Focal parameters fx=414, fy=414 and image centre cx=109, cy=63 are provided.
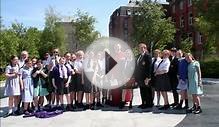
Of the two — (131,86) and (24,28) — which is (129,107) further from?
(24,28)

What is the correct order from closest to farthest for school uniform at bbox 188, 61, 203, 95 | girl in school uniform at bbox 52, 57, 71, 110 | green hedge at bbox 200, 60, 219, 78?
school uniform at bbox 188, 61, 203, 95 → girl in school uniform at bbox 52, 57, 71, 110 → green hedge at bbox 200, 60, 219, 78

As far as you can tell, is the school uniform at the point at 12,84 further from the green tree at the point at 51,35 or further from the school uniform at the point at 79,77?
the green tree at the point at 51,35

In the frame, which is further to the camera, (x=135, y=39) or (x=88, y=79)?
(x=135, y=39)

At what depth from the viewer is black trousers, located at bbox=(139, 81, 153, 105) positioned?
1291 centimetres

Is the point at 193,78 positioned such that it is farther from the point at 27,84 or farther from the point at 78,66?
the point at 27,84

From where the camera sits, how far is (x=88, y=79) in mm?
12828

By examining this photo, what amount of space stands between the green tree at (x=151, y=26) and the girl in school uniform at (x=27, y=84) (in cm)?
3949

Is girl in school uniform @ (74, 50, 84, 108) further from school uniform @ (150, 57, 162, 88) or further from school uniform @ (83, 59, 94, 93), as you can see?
school uniform @ (150, 57, 162, 88)

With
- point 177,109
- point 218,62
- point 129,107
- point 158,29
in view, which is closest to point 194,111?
point 177,109

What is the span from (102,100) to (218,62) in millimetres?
22619

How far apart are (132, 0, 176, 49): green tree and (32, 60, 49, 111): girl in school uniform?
38887 millimetres
